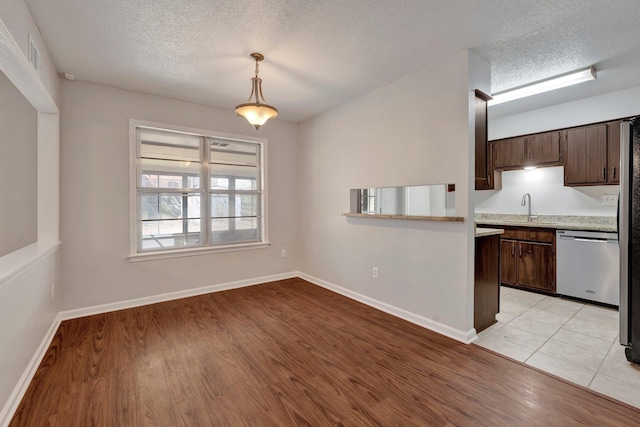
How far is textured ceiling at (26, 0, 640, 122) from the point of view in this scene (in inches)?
82.1

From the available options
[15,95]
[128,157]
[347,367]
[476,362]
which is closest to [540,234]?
[476,362]

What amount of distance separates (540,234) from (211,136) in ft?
15.8

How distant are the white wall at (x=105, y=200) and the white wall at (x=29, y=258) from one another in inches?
8.4

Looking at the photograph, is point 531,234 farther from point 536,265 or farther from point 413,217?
point 413,217

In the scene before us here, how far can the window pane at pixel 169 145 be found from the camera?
3.74m

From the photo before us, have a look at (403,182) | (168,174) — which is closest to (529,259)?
(403,182)

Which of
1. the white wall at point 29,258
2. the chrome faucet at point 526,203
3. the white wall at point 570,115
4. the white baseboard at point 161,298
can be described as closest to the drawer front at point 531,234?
the chrome faucet at point 526,203

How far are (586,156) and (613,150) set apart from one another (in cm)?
26

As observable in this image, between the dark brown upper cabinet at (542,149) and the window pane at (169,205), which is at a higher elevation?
the dark brown upper cabinet at (542,149)

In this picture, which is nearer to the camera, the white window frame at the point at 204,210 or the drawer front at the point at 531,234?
the white window frame at the point at 204,210

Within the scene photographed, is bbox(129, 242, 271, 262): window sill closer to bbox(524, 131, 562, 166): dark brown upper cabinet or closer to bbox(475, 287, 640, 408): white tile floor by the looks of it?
bbox(475, 287, 640, 408): white tile floor

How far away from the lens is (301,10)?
2105 mm

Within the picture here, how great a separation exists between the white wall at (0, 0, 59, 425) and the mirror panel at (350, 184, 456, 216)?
3166mm

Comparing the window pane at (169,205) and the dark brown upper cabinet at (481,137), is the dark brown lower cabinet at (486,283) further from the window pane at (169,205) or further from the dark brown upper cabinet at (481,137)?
the window pane at (169,205)
